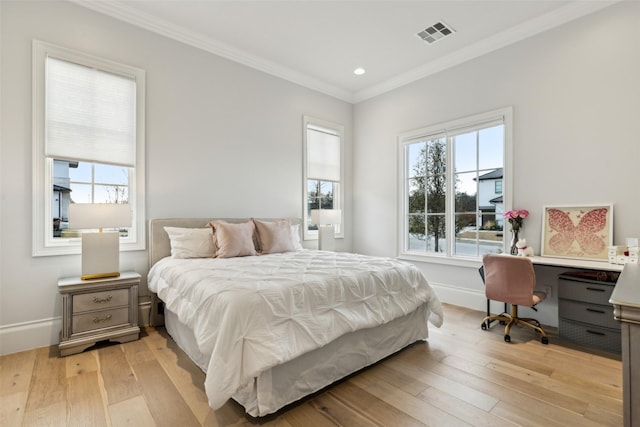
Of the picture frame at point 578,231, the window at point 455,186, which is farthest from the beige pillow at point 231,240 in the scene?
the picture frame at point 578,231

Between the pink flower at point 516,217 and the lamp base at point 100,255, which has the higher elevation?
the pink flower at point 516,217

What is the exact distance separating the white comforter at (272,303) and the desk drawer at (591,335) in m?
1.17

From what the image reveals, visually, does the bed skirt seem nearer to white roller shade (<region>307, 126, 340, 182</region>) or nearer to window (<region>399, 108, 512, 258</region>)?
window (<region>399, 108, 512, 258</region>)

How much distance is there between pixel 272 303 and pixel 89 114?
275 cm

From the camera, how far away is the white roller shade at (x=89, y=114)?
111 inches

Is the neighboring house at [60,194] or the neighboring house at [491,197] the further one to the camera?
the neighboring house at [491,197]

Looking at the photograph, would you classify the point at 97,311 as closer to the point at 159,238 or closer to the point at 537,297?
the point at 159,238

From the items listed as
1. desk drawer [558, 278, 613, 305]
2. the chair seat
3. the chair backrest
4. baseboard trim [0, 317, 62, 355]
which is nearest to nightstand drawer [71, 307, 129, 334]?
baseboard trim [0, 317, 62, 355]

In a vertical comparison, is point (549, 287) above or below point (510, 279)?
below

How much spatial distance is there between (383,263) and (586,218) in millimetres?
2109

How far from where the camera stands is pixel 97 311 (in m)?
2.66

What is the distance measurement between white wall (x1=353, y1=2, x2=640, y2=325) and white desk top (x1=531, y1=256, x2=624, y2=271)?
1.01 ft

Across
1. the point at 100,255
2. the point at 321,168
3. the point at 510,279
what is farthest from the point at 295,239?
the point at 510,279

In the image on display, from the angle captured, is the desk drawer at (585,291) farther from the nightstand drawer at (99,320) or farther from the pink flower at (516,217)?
the nightstand drawer at (99,320)
